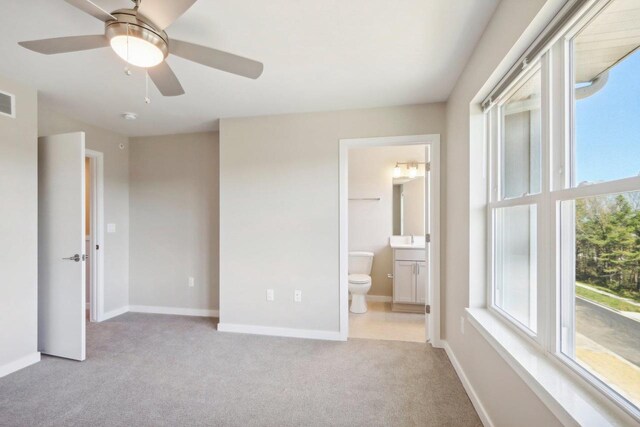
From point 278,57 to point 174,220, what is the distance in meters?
2.65

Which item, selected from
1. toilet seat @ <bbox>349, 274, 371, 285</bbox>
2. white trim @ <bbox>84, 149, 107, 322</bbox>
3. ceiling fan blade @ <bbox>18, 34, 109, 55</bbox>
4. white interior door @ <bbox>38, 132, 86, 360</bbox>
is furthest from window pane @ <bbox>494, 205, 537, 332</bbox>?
white trim @ <bbox>84, 149, 107, 322</bbox>

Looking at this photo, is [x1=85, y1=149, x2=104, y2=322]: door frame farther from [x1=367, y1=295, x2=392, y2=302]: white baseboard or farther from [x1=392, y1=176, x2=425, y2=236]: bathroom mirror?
[x1=392, y1=176, x2=425, y2=236]: bathroom mirror

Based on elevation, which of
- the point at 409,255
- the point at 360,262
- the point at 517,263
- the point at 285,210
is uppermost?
the point at 285,210

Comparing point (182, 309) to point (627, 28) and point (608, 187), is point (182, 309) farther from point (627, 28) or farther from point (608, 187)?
point (627, 28)

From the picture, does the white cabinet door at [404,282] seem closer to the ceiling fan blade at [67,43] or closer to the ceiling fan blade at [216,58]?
the ceiling fan blade at [216,58]

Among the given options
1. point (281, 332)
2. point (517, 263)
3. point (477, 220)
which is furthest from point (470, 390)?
point (281, 332)

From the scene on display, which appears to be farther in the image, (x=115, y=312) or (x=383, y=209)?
(x=383, y=209)

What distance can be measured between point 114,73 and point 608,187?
2996 millimetres

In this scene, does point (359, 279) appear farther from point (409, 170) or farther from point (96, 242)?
point (96, 242)

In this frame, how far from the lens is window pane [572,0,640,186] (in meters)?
0.91

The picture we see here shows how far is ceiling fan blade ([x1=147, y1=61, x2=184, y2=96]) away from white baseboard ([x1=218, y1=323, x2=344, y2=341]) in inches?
93.8

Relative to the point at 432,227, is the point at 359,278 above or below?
below

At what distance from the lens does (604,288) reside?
101cm

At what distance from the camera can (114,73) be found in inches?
86.1
